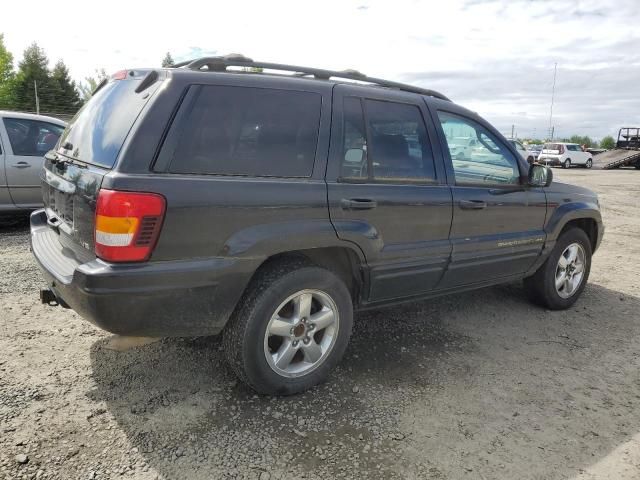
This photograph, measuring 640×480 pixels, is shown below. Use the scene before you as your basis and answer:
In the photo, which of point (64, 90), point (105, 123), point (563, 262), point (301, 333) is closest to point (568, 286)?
point (563, 262)

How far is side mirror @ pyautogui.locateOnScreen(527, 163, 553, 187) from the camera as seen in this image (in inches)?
159

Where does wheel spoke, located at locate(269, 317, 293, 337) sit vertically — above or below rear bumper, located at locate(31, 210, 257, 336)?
below

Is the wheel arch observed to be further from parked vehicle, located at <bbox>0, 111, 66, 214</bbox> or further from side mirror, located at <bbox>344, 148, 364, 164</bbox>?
parked vehicle, located at <bbox>0, 111, 66, 214</bbox>

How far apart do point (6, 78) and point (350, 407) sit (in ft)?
180

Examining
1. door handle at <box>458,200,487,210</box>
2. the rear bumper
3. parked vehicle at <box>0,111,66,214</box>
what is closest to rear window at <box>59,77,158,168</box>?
the rear bumper

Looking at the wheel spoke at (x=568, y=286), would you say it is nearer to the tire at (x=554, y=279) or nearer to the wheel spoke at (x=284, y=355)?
the tire at (x=554, y=279)

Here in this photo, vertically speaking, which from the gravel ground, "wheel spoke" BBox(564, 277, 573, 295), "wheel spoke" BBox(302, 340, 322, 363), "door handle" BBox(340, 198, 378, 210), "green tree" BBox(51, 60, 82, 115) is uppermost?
"green tree" BBox(51, 60, 82, 115)

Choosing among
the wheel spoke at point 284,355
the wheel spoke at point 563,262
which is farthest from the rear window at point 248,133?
the wheel spoke at point 563,262

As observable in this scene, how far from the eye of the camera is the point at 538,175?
4.06 m

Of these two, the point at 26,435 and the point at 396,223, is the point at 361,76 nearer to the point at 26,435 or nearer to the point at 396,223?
the point at 396,223

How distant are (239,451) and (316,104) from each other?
1939mm

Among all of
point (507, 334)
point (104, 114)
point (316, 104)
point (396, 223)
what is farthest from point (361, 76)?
point (507, 334)

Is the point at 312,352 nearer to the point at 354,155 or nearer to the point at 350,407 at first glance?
the point at 350,407

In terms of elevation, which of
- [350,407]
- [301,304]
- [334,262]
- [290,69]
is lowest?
[350,407]
